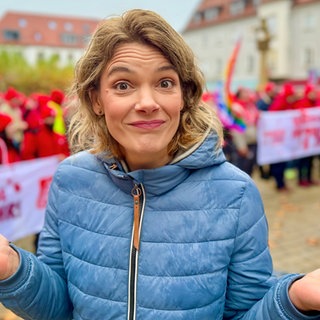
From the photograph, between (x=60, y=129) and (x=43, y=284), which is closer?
(x=43, y=284)

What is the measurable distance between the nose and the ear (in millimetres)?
211

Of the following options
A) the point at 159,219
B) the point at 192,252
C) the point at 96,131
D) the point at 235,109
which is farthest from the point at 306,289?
the point at 235,109

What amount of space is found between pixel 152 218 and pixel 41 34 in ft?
244

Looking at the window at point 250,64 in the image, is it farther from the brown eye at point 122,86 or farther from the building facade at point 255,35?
the brown eye at point 122,86

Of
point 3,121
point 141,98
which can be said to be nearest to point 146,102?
point 141,98

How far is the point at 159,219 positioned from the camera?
1352 mm

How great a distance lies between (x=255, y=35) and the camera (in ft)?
127

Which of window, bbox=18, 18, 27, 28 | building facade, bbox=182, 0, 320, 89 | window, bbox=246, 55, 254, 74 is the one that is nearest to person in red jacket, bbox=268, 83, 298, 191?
building facade, bbox=182, 0, 320, 89

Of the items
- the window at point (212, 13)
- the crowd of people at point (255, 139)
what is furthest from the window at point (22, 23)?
the crowd of people at point (255, 139)

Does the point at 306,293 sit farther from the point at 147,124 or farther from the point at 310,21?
the point at 310,21

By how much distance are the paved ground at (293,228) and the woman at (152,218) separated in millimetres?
2706

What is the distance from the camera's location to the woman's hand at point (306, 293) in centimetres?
109

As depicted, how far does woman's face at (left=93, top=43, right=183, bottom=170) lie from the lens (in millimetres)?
1289

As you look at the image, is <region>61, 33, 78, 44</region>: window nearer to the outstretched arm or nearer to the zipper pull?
the zipper pull
